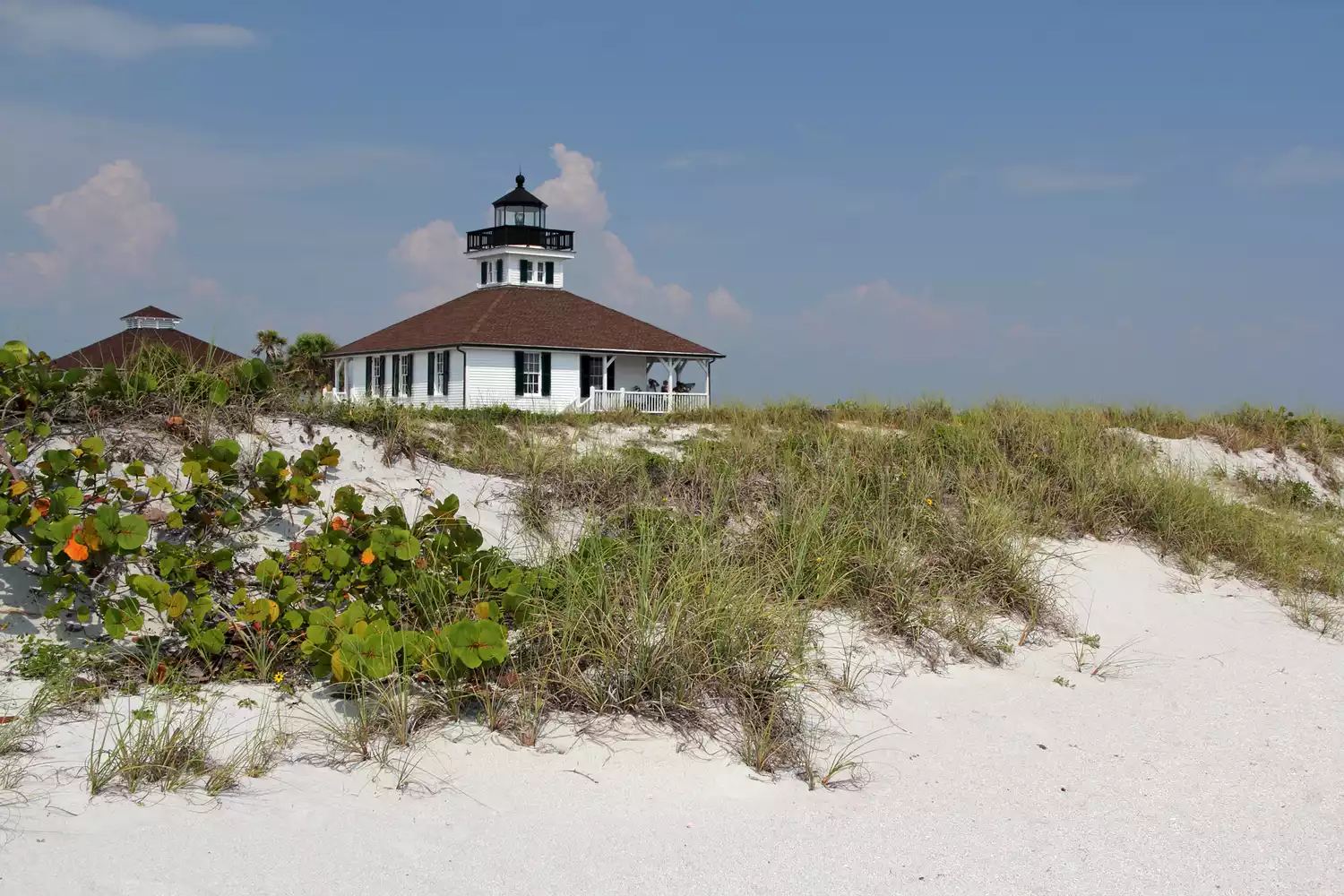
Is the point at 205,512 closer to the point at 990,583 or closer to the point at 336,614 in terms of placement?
the point at 336,614

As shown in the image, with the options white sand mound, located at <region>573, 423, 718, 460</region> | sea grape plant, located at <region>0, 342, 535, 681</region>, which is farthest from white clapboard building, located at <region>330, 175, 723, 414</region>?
sea grape plant, located at <region>0, 342, 535, 681</region>

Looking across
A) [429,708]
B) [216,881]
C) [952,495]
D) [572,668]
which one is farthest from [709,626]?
[952,495]

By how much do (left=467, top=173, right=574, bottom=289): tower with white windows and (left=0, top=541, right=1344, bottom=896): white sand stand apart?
3488cm

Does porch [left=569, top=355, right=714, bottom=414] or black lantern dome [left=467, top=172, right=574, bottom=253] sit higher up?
black lantern dome [left=467, top=172, right=574, bottom=253]

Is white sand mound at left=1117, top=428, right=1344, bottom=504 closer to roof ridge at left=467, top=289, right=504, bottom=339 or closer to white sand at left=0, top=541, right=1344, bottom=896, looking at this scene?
white sand at left=0, top=541, right=1344, bottom=896

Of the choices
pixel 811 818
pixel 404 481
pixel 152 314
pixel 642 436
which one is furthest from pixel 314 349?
pixel 811 818

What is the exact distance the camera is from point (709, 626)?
229 inches

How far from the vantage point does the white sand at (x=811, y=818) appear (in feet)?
13.0

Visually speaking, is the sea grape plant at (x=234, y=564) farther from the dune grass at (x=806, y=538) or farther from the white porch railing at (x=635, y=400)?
the white porch railing at (x=635, y=400)

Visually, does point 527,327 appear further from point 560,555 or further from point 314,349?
point 560,555

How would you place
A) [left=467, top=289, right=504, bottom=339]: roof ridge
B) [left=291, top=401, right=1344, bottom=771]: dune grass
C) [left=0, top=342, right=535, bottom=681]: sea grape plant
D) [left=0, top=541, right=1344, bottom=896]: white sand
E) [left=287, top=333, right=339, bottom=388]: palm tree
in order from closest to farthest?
[left=0, top=541, right=1344, bottom=896]: white sand
[left=0, top=342, right=535, bottom=681]: sea grape plant
[left=291, top=401, right=1344, bottom=771]: dune grass
[left=467, top=289, right=504, bottom=339]: roof ridge
[left=287, top=333, right=339, bottom=388]: palm tree

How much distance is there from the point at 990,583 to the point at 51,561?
660 centimetres

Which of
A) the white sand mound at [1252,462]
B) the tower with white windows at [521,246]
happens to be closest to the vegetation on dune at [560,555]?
the white sand mound at [1252,462]

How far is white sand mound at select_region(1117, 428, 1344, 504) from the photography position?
13258 millimetres
